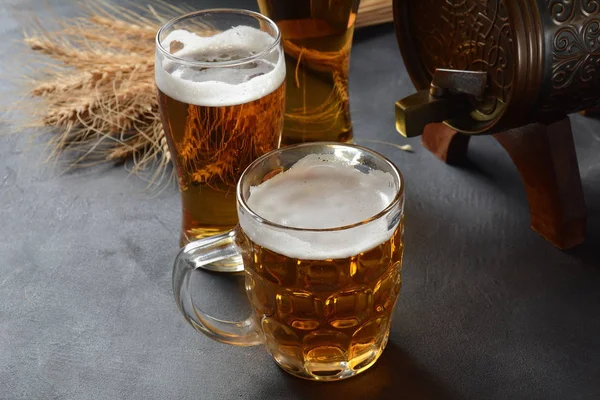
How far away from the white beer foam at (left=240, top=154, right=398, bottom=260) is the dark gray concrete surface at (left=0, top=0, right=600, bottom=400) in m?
0.17

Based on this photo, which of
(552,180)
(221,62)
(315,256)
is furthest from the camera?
(552,180)

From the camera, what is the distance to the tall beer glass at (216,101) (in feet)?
2.99

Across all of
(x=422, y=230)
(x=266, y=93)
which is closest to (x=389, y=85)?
(x=422, y=230)

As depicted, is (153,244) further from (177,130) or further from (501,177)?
(501,177)

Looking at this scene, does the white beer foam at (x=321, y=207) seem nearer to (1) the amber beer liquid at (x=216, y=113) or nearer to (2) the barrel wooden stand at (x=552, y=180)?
(1) the amber beer liquid at (x=216, y=113)

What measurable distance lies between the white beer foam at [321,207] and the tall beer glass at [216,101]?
0.11m

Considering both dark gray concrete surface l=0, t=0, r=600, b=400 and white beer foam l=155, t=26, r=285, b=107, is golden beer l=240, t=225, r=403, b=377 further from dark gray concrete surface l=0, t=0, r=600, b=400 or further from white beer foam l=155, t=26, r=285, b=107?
white beer foam l=155, t=26, r=285, b=107

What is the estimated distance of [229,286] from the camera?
39.1 inches

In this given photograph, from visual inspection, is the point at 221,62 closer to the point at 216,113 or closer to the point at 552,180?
the point at 216,113

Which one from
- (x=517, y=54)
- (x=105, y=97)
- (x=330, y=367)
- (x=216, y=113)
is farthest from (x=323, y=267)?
(x=105, y=97)

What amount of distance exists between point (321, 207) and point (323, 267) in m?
0.07

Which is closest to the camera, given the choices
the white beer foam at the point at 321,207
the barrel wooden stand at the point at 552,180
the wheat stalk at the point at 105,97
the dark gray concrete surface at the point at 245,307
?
the white beer foam at the point at 321,207

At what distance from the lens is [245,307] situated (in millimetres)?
962

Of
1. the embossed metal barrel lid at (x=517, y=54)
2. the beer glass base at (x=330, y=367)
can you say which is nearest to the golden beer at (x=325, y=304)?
the beer glass base at (x=330, y=367)
